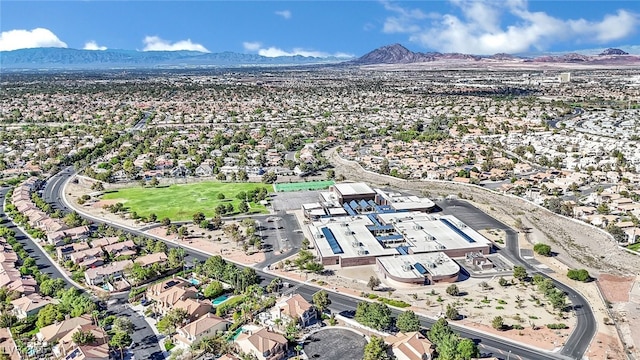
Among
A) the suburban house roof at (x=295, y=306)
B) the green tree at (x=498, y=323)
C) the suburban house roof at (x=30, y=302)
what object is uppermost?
the suburban house roof at (x=295, y=306)

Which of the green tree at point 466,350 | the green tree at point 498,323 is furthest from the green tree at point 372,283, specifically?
the green tree at point 466,350

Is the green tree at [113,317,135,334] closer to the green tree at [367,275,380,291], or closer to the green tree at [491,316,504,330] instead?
the green tree at [367,275,380,291]

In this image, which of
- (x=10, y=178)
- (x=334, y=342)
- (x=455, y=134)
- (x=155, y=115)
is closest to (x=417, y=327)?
(x=334, y=342)

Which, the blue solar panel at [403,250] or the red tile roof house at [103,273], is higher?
the blue solar panel at [403,250]

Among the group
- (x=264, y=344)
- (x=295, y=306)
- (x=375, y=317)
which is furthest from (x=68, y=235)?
(x=375, y=317)

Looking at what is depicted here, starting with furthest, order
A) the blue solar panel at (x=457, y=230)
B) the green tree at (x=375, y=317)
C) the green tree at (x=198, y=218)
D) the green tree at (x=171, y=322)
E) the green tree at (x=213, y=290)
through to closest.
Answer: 1. the green tree at (x=198, y=218)
2. the blue solar panel at (x=457, y=230)
3. the green tree at (x=213, y=290)
4. the green tree at (x=171, y=322)
5. the green tree at (x=375, y=317)

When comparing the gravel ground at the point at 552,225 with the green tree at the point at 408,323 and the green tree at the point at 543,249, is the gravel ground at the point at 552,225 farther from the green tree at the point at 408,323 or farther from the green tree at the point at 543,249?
the green tree at the point at 408,323
